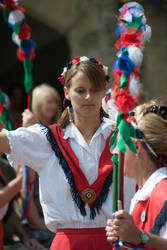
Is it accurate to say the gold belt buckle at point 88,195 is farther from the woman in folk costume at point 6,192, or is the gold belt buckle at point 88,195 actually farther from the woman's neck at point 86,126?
the woman in folk costume at point 6,192

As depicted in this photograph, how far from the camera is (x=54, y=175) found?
8.73 ft

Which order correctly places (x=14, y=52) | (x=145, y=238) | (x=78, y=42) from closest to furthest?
(x=145, y=238) → (x=78, y=42) → (x=14, y=52)

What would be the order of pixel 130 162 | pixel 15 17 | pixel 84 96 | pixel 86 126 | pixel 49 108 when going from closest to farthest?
1. pixel 130 162
2. pixel 84 96
3. pixel 86 126
4. pixel 15 17
5. pixel 49 108

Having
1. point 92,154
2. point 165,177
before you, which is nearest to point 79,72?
point 92,154

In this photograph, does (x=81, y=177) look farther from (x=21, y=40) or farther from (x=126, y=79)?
(x=21, y=40)

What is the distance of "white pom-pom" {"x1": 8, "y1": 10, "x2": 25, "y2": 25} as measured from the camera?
11.5 ft

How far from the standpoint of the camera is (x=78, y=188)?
2635 mm

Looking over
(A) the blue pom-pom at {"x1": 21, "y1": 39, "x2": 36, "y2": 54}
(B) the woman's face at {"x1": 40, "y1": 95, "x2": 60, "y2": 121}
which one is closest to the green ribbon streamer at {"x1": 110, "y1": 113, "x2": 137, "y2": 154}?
(A) the blue pom-pom at {"x1": 21, "y1": 39, "x2": 36, "y2": 54}

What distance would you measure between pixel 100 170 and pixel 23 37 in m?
1.39

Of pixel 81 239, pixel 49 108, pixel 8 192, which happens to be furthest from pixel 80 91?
pixel 49 108

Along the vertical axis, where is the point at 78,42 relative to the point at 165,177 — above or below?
above

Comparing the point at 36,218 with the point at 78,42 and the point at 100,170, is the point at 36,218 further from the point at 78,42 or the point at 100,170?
the point at 78,42

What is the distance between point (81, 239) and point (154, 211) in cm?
61

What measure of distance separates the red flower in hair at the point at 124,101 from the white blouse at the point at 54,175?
0.70 meters
